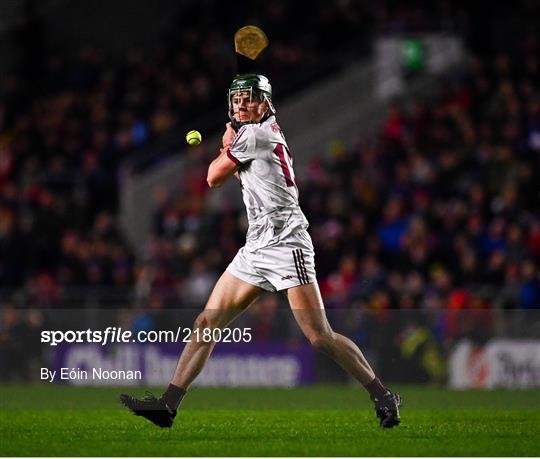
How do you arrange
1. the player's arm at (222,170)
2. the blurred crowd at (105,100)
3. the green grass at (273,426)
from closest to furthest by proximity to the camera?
1. the green grass at (273,426)
2. the player's arm at (222,170)
3. the blurred crowd at (105,100)

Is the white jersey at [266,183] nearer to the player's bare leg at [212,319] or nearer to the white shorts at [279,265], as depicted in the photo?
the white shorts at [279,265]

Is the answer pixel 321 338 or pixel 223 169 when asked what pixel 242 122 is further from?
pixel 321 338

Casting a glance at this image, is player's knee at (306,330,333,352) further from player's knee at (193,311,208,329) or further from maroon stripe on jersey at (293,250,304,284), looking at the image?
player's knee at (193,311,208,329)

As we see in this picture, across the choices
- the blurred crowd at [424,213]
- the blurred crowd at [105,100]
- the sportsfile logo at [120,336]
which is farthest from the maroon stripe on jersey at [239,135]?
the blurred crowd at [105,100]

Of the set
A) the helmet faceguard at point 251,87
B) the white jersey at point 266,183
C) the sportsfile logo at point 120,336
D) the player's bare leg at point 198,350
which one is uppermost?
the helmet faceguard at point 251,87

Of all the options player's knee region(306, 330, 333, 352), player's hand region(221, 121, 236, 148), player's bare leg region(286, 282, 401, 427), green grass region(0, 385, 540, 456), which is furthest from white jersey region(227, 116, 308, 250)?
green grass region(0, 385, 540, 456)

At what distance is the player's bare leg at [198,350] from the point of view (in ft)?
34.1

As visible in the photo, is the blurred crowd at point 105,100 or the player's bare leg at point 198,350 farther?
the blurred crowd at point 105,100

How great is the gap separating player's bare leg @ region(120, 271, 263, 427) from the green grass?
202 millimetres

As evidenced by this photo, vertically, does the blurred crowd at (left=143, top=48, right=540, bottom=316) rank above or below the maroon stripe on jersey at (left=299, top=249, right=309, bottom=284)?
above

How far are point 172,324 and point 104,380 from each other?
2.50 m

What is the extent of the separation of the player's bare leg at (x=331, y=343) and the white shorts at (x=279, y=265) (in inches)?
3.0

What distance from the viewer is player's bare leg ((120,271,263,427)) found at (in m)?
→ 10.4

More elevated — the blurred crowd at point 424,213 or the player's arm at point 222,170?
the blurred crowd at point 424,213
